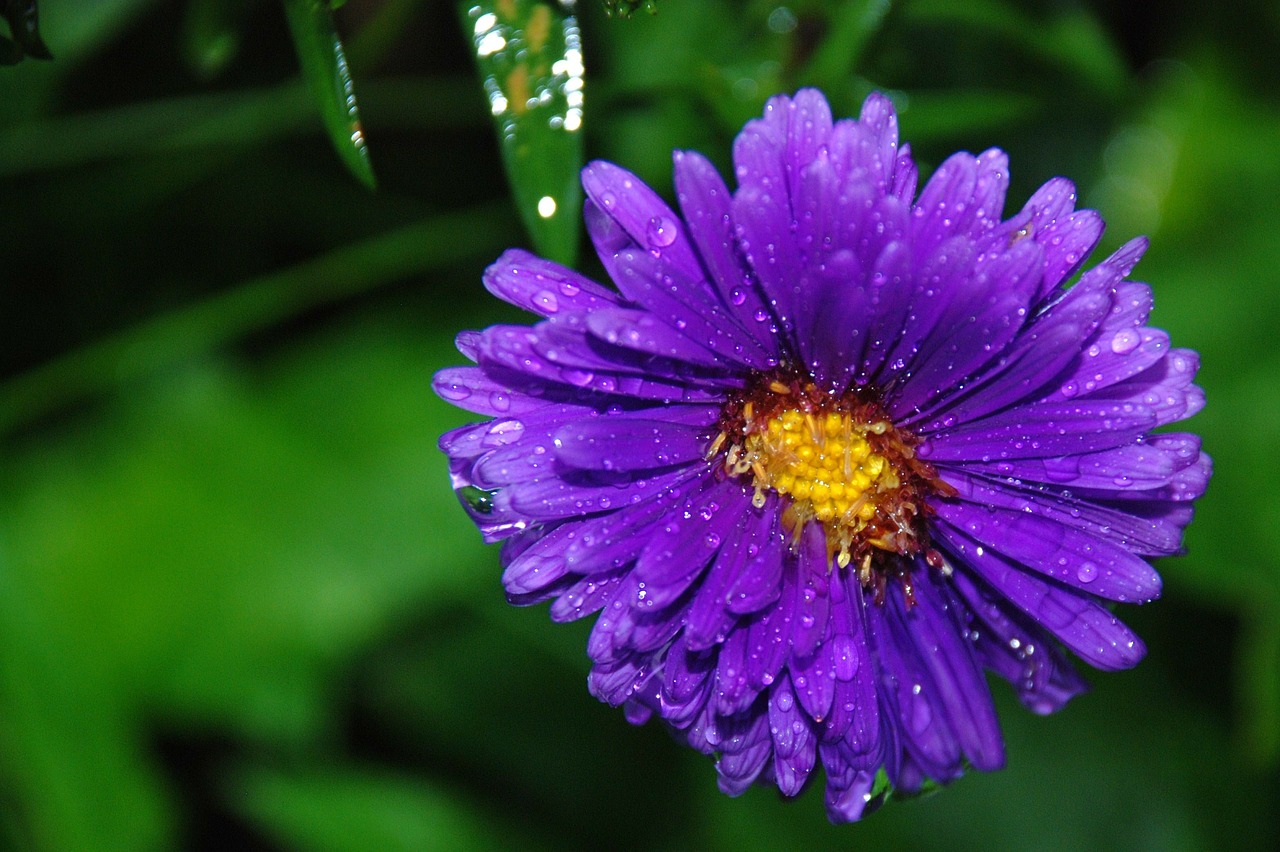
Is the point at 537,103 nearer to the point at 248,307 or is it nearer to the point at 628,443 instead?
the point at 628,443

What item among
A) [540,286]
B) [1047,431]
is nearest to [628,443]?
[540,286]

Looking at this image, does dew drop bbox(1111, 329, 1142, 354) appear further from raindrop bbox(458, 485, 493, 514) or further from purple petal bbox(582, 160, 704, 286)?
raindrop bbox(458, 485, 493, 514)

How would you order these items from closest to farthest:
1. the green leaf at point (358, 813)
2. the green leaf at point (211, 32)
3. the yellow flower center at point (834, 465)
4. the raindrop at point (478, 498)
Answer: the raindrop at point (478, 498) < the yellow flower center at point (834, 465) < the green leaf at point (211, 32) < the green leaf at point (358, 813)

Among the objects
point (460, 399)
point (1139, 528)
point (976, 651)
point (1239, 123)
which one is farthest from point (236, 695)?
point (1239, 123)

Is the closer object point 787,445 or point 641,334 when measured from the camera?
point 641,334

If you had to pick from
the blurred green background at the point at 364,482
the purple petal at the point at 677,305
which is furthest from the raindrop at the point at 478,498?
the blurred green background at the point at 364,482

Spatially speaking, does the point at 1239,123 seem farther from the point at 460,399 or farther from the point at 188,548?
the point at 188,548

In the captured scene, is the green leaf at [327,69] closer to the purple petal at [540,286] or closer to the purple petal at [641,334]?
the purple petal at [540,286]
